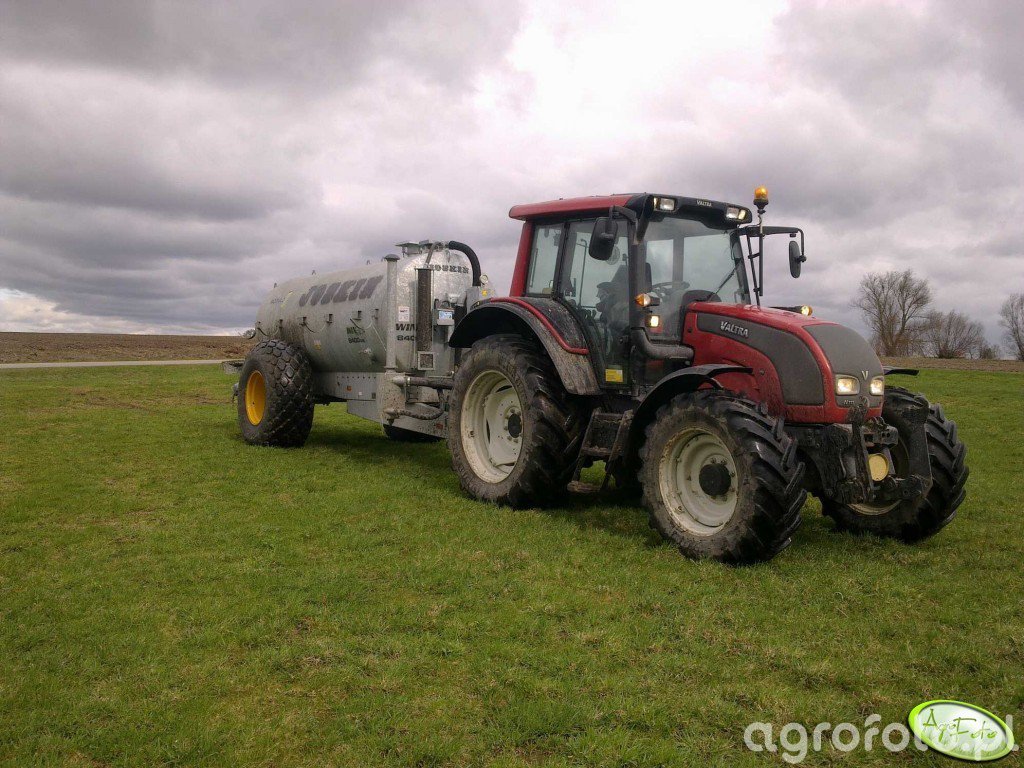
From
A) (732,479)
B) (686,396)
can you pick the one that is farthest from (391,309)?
(732,479)

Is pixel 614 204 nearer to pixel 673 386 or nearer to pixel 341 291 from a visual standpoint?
pixel 673 386

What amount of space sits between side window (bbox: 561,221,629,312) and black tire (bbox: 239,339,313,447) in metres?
4.85

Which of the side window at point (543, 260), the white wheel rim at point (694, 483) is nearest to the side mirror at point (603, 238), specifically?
the side window at point (543, 260)

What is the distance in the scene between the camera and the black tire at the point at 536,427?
266 inches

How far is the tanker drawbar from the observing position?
942 cm

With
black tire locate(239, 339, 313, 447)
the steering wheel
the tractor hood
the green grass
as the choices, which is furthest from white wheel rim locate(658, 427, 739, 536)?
black tire locate(239, 339, 313, 447)

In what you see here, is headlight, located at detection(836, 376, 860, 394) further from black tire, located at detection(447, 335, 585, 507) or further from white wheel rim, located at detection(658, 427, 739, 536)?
black tire, located at detection(447, 335, 585, 507)

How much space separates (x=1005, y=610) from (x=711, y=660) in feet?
6.78

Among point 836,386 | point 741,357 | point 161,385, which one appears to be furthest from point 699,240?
point 161,385

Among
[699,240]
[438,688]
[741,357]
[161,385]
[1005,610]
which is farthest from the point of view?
[161,385]

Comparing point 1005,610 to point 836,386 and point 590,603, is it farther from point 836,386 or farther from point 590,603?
point 590,603

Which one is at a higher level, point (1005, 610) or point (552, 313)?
point (552, 313)

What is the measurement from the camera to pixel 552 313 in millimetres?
7055

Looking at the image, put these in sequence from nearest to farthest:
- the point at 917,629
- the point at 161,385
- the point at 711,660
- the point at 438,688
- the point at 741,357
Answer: the point at 438,688, the point at 711,660, the point at 917,629, the point at 741,357, the point at 161,385
